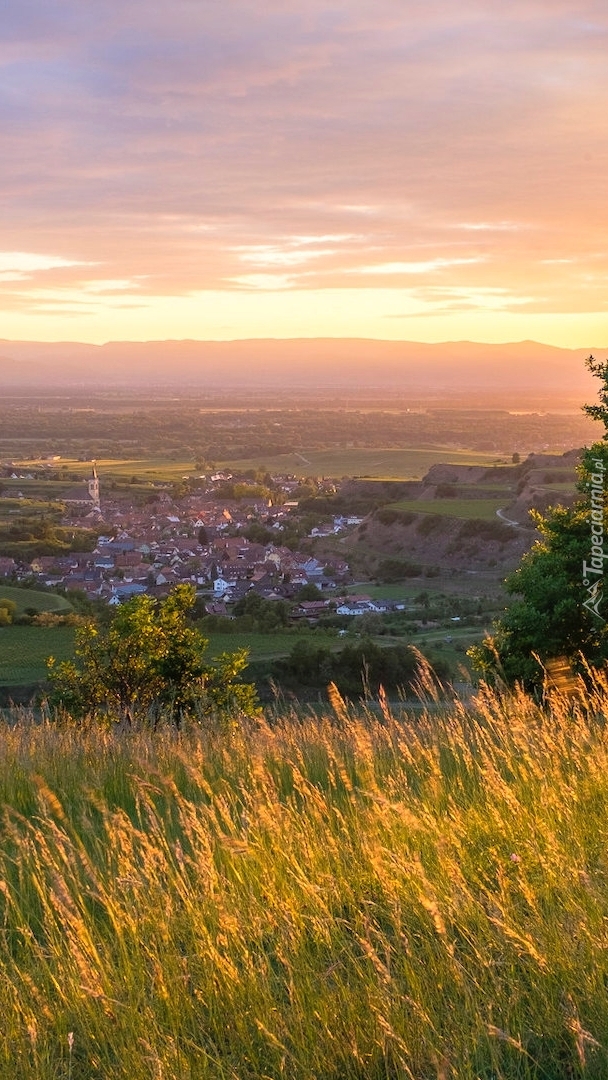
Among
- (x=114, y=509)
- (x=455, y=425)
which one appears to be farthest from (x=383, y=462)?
(x=114, y=509)

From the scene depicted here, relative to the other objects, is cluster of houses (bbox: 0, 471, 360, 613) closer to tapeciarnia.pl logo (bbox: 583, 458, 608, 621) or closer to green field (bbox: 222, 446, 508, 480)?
green field (bbox: 222, 446, 508, 480)

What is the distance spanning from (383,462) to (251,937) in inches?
4559

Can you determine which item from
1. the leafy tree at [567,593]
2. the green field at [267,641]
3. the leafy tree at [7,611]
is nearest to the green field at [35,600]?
the leafy tree at [7,611]

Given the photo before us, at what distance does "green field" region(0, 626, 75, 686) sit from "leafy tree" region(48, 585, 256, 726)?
15.2 meters

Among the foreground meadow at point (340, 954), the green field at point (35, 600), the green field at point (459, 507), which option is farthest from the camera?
the green field at point (459, 507)

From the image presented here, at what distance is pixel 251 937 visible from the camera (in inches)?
122

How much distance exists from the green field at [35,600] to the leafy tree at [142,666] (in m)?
29.8

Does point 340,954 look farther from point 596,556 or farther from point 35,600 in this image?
point 35,600

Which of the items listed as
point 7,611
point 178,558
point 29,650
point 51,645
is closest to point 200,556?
point 178,558

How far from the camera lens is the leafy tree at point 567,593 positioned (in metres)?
12.2

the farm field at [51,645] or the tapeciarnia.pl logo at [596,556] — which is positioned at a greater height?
the tapeciarnia.pl logo at [596,556]

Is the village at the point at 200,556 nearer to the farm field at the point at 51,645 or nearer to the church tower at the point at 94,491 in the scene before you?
the church tower at the point at 94,491

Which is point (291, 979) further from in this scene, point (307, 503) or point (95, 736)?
point (307, 503)

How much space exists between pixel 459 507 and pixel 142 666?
195 feet
